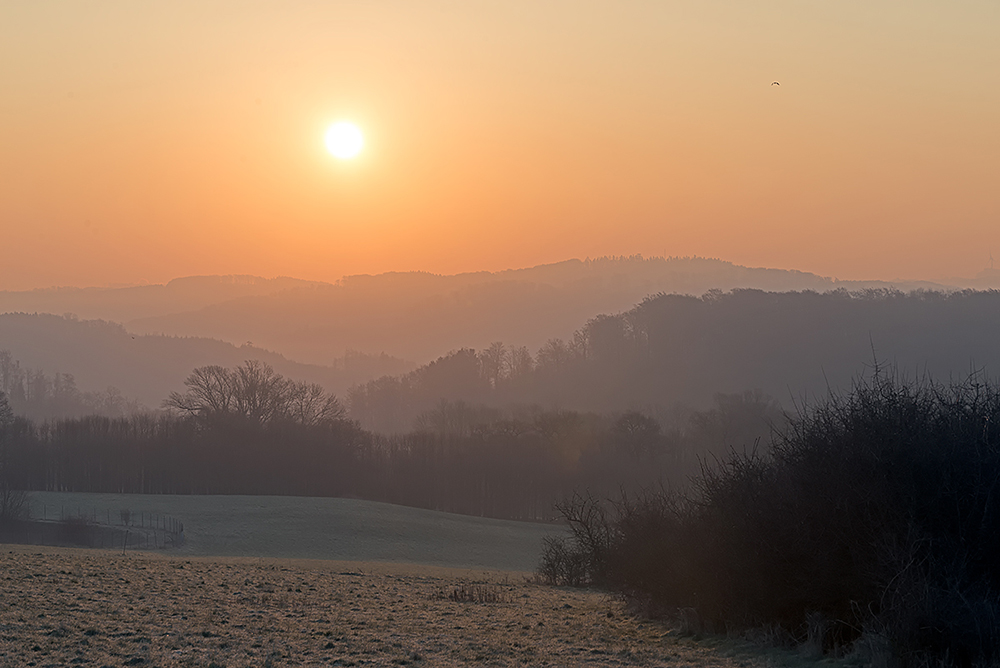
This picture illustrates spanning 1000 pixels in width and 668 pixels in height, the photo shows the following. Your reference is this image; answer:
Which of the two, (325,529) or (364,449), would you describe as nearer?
(325,529)

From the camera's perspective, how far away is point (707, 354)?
162 m

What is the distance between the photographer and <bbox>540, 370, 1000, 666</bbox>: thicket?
13594mm

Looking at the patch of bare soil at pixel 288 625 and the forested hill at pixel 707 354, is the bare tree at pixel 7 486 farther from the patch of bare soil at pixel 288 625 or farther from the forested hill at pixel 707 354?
the forested hill at pixel 707 354

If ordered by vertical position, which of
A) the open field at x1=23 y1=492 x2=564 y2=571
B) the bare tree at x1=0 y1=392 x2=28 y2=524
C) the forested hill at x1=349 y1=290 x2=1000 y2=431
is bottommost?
the open field at x1=23 y1=492 x2=564 y2=571

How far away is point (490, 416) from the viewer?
118 metres

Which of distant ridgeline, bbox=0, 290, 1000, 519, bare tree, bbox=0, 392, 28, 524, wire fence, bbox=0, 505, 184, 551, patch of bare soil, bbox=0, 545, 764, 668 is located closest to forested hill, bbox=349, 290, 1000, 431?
distant ridgeline, bbox=0, 290, 1000, 519

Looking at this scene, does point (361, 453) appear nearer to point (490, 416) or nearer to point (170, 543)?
point (490, 416)

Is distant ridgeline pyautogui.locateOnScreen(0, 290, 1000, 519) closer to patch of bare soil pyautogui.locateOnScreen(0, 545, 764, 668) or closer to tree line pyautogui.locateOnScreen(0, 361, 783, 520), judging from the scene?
tree line pyautogui.locateOnScreen(0, 361, 783, 520)

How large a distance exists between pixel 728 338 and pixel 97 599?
15507cm

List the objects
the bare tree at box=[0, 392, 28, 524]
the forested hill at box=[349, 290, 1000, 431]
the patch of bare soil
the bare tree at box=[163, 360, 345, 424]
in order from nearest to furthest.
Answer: the patch of bare soil
the bare tree at box=[0, 392, 28, 524]
the bare tree at box=[163, 360, 345, 424]
the forested hill at box=[349, 290, 1000, 431]

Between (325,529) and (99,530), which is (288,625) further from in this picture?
(99,530)

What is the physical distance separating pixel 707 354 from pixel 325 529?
108m

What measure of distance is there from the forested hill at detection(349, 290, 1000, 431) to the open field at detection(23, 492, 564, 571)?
71007mm

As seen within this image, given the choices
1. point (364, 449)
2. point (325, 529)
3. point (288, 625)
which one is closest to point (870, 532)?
point (288, 625)
